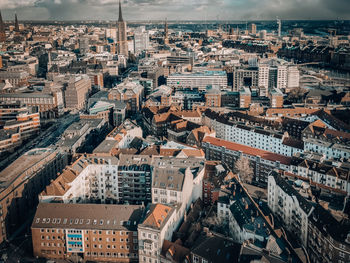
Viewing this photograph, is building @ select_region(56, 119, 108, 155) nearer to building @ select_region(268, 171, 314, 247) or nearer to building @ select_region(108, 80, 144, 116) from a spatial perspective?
building @ select_region(108, 80, 144, 116)

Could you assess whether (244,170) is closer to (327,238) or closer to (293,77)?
(327,238)

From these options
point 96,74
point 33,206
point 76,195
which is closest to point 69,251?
point 76,195

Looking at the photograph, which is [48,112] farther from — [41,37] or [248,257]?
[41,37]

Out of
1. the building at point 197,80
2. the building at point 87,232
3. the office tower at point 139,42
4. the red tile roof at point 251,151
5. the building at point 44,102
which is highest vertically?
the office tower at point 139,42

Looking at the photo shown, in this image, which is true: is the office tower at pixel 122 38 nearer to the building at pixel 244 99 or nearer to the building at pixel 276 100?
the building at pixel 244 99

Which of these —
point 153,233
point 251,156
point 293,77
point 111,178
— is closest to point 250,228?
point 153,233

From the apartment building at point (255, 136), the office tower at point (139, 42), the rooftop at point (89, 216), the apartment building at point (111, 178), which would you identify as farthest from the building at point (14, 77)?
the office tower at point (139, 42)

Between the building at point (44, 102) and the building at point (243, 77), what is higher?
the building at point (243, 77)
